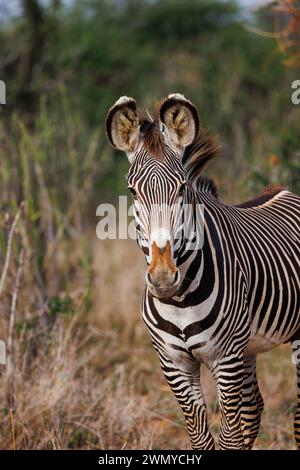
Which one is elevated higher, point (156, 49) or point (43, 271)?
point (156, 49)

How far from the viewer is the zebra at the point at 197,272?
12.2 ft

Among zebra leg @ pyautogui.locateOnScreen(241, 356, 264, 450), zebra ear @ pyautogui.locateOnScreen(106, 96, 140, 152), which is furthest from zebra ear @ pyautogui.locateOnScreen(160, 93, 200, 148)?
zebra leg @ pyautogui.locateOnScreen(241, 356, 264, 450)

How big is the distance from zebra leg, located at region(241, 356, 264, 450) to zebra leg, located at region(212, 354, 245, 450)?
777 mm

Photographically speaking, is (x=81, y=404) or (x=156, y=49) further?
(x=156, y=49)

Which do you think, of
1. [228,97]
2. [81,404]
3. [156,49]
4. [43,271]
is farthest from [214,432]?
[156,49]

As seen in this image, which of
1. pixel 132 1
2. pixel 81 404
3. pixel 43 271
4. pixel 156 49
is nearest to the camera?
pixel 81 404

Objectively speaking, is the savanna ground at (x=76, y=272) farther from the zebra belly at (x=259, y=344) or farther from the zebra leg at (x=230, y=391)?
the zebra belly at (x=259, y=344)

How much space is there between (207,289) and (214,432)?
1772 millimetres

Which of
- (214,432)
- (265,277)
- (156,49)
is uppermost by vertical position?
(156,49)

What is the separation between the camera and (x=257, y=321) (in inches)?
173

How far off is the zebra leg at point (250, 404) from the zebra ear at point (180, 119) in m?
1.65

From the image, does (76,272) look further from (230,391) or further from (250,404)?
(230,391)

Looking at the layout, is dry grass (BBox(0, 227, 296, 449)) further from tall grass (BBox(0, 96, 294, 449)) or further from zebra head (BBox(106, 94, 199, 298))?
zebra head (BBox(106, 94, 199, 298))
